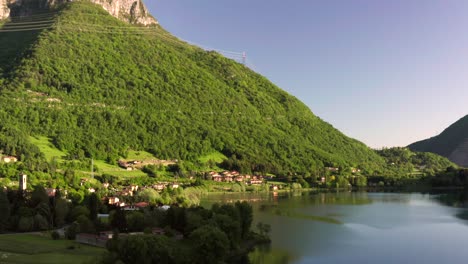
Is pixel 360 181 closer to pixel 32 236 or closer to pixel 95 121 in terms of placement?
pixel 95 121

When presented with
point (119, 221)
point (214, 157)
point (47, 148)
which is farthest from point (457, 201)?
point (47, 148)

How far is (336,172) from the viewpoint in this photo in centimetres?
15338

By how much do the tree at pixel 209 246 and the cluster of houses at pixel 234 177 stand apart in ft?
265

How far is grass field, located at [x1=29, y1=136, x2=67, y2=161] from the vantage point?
103m

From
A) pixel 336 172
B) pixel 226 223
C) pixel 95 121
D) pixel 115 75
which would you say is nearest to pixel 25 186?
pixel 226 223

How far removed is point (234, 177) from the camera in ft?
418

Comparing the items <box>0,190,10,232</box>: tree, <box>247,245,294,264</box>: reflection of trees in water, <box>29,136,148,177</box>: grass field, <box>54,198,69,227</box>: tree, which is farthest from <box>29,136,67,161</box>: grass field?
<box>247,245,294,264</box>: reflection of trees in water

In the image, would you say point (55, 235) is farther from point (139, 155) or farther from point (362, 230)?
point (139, 155)

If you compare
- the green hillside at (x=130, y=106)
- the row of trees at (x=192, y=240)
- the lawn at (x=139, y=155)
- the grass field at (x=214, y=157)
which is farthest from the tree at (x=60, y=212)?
the grass field at (x=214, y=157)

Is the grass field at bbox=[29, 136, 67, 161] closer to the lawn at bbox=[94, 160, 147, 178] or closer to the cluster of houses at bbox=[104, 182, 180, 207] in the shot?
the lawn at bbox=[94, 160, 147, 178]

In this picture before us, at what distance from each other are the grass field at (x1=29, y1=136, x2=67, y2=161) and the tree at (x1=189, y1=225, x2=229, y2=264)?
231 ft

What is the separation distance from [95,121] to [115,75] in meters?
32.7

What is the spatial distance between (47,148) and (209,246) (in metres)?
79.3

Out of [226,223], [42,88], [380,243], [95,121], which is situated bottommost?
[380,243]
